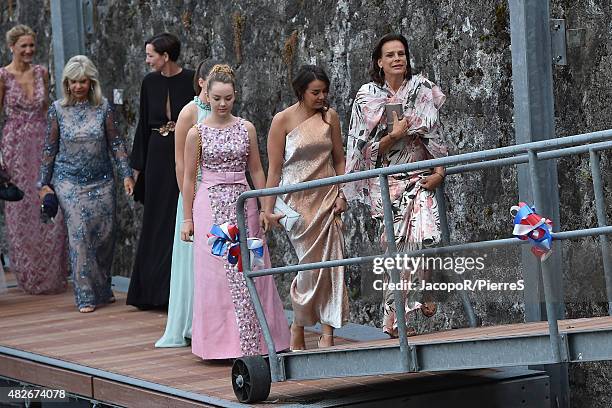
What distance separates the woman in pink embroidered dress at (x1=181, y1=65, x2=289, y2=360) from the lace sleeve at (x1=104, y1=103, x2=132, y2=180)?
2.09m

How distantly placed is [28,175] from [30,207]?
0.81ft

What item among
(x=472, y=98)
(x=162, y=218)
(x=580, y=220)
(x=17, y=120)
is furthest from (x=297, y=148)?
(x=17, y=120)

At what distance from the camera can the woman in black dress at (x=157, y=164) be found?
920 cm

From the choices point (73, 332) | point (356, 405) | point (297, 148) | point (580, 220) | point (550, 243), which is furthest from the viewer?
point (73, 332)

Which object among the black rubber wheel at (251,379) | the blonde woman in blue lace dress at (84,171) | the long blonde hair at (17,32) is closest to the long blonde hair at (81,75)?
the blonde woman in blue lace dress at (84,171)

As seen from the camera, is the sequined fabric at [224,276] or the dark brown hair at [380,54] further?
the sequined fabric at [224,276]

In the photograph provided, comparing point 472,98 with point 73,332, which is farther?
point 73,332

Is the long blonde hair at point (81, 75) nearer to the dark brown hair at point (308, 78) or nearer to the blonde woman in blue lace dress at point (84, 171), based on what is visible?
the blonde woman in blue lace dress at point (84, 171)

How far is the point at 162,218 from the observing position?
374 inches

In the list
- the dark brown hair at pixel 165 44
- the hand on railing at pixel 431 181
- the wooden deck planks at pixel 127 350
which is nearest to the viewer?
the wooden deck planks at pixel 127 350

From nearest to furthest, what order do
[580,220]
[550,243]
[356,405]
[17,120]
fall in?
[550,243] → [356,405] → [580,220] → [17,120]

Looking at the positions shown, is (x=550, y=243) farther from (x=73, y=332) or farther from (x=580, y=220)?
(x=73, y=332)

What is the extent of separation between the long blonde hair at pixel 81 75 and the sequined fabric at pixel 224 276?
218 cm

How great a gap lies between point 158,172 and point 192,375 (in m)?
2.34
